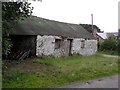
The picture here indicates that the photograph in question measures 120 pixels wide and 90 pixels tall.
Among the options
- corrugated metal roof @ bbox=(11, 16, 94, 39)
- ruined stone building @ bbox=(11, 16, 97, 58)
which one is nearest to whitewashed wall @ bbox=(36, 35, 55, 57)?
ruined stone building @ bbox=(11, 16, 97, 58)

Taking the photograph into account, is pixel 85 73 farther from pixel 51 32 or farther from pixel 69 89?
pixel 51 32

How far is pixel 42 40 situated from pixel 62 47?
3.56 meters

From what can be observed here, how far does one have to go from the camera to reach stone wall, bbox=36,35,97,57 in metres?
23.1

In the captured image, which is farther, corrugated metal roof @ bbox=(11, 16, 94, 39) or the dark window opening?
the dark window opening

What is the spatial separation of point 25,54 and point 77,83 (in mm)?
9671

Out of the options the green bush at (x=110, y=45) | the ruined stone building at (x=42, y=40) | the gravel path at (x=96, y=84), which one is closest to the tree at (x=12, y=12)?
the gravel path at (x=96, y=84)

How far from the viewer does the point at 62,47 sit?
26234mm

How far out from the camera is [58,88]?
11.4m

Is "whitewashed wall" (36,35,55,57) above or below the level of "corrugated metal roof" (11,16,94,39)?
below

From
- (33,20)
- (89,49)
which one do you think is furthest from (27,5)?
(89,49)

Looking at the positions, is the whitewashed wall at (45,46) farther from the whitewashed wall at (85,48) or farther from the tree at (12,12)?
the tree at (12,12)

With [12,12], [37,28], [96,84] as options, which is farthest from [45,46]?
[96,84]

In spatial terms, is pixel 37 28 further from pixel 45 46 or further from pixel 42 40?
pixel 45 46

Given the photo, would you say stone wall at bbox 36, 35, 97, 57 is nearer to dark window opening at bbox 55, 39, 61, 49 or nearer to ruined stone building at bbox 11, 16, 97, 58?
ruined stone building at bbox 11, 16, 97, 58
